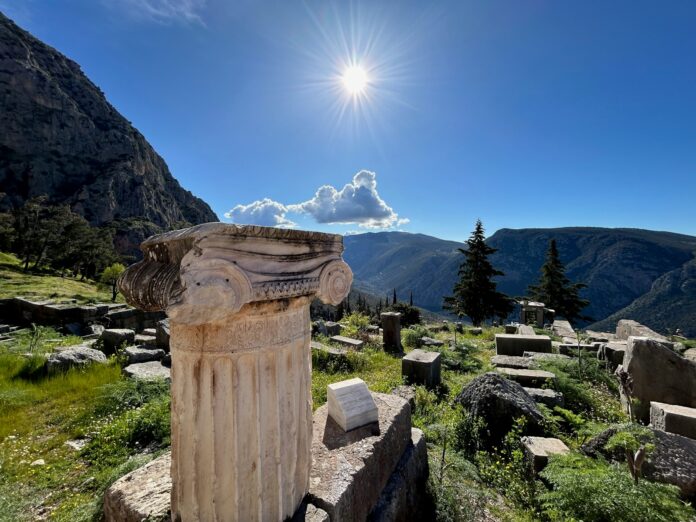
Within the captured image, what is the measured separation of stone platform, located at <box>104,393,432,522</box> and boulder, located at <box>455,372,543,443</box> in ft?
4.55

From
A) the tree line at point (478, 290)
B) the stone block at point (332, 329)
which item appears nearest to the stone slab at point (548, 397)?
the stone block at point (332, 329)

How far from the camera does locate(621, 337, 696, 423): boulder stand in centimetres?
481

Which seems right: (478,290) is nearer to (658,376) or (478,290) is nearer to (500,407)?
(658,376)

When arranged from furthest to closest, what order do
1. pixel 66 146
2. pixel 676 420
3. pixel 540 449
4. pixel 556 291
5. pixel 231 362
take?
pixel 66 146, pixel 556 291, pixel 676 420, pixel 540 449, pixel 231 362

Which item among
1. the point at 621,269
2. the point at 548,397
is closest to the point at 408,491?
the point at 548,397

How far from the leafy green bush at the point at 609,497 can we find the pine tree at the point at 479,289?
21.8m

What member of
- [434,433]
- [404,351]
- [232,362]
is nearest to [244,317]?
[232,362]

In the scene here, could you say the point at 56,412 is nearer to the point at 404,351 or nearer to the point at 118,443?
the point at 118,443

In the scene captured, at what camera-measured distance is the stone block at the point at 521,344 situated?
7.95 m

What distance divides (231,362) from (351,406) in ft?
4.99

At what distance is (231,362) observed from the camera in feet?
5.20

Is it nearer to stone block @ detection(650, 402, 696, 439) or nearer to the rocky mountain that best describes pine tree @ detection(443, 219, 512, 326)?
stone block @ detection(650, 402, 696, 439)

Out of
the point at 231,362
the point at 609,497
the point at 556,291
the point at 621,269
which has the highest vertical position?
the point at 621,269

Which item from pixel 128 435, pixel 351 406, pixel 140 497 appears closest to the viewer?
pixel 140 497
